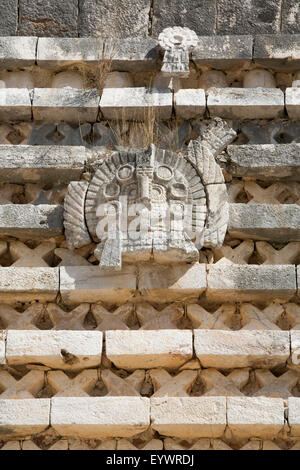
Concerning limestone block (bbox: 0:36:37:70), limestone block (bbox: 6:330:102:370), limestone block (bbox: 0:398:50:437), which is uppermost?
limestone block (bbox: 0:36:37:70)

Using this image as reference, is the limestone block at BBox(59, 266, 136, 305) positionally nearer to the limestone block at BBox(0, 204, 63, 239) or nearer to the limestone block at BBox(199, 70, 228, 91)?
the limestone block at BBox(0, 204, 63, 239)

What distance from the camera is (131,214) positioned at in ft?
31.1

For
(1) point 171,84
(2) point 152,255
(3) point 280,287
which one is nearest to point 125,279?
(2) point 152,255

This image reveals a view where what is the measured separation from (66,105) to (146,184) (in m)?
1.08

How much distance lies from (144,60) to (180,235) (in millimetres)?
1625

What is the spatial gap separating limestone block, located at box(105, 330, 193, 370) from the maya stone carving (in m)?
0.50

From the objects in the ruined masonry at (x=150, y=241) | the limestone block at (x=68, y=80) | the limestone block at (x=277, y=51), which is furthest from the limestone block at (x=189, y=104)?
the limestone block at (x=68, y=80)

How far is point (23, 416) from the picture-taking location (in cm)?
900

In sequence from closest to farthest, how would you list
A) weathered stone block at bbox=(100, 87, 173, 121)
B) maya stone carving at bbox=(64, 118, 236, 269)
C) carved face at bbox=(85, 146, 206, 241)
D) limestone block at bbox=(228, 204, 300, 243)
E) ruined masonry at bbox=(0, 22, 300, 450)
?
ruined masonry at bbox=(0, 22, 300, 450) → maya stone carving at bbox=(64, 118, 236, 269) → carved face at bbox=(85, 146, 206, 241) → limestone block at bbox=(228, 204, 300, 243) → weathered stone block at bbox=(100, 87, 173, 121)

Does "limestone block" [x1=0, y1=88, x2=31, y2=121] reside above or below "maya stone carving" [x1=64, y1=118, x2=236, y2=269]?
above

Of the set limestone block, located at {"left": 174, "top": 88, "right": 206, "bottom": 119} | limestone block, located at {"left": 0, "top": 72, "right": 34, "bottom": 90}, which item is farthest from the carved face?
limestone block, located at {"left": 0, "top": 72, "right": 34, "bottom": 90}

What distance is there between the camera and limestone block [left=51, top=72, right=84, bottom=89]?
1038cm

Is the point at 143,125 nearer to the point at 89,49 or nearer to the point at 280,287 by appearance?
the point at 89,49

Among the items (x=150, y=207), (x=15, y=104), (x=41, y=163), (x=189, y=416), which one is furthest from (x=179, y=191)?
(x=189, y=416)
